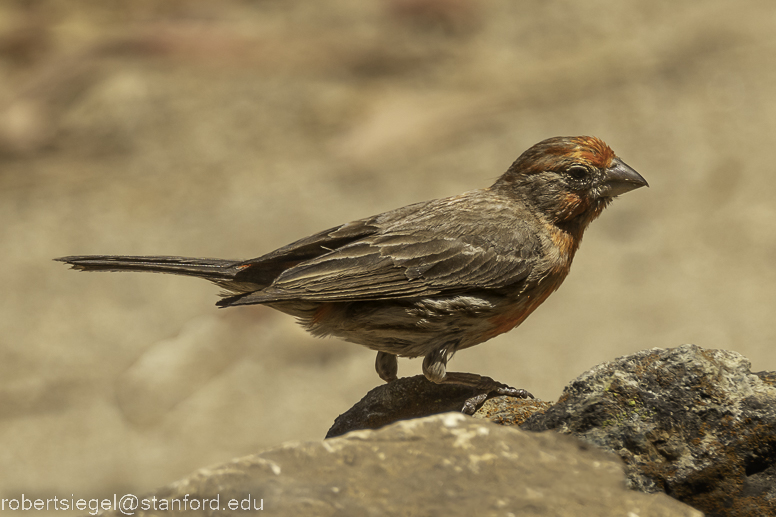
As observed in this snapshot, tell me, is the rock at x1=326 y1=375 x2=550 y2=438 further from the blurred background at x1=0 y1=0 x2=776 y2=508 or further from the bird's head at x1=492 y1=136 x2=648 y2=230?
the blurred background at x1=0 y1=0 x2=776 y2=508

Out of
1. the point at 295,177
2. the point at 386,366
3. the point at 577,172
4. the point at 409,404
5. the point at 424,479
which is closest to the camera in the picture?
the point at 424,479

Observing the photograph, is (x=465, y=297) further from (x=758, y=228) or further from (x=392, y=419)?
(x=758, y=228)

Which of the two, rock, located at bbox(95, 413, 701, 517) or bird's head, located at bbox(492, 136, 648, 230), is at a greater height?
bird's head, located at bbox(492, 136, 648, 230)

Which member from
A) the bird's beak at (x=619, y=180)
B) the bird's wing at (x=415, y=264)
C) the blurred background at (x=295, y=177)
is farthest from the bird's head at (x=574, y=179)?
the blurred background at (x=295, y=177)

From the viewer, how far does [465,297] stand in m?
4.61

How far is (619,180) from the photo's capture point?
197 inches

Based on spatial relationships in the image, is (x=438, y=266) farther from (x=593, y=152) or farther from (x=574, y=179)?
(x=593, y=152)

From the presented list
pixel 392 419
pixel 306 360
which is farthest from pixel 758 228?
pixel 392 419

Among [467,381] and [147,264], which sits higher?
[147,264]

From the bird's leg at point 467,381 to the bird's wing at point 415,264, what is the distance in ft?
1.17

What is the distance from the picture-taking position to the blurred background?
328 inches

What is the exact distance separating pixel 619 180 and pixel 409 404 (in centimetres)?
179

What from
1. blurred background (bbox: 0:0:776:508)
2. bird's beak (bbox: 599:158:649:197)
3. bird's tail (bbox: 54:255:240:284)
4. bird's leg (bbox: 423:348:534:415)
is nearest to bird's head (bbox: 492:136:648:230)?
bird's beak (bbox: 599:158:649:197)

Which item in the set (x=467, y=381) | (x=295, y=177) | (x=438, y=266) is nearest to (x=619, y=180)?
(x=438, y=266)
